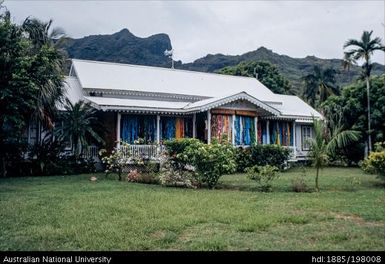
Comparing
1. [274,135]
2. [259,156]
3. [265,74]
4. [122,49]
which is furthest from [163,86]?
[122,49]

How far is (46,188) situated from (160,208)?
6.11m

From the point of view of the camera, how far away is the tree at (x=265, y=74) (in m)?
48.6

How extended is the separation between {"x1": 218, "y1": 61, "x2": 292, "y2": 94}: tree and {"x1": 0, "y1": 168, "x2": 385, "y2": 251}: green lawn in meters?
36.4

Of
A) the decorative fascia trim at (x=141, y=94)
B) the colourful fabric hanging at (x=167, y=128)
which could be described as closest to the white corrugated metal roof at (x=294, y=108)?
the decorative fascia trim at (x=141, y=94)

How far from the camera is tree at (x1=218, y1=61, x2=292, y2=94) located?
48.6m

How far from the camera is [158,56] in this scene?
335 ft

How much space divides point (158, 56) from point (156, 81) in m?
78.0

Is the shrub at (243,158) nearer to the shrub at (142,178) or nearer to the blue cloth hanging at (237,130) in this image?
the blue cloth hanging at (237,130)

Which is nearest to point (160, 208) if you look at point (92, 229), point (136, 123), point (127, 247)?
point (92, 229)

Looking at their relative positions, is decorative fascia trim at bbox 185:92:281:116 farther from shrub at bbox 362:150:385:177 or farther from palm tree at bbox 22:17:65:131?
shrub at bbox 362:150:385:177

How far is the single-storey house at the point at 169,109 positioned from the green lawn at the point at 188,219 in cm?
690

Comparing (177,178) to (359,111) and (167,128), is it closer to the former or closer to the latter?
(167,128)
